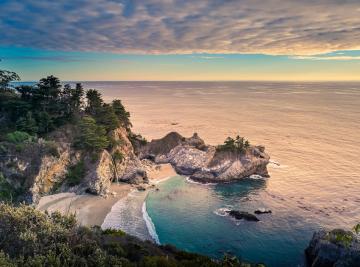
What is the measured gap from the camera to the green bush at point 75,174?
5791 cm

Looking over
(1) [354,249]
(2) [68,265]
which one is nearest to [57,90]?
(2) [68,265]

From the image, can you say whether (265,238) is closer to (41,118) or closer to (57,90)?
(41,118)

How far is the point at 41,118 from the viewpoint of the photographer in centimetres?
6425

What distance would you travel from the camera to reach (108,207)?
177 feet

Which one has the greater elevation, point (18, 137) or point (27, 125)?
point (27, 125)

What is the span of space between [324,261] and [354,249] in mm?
3574

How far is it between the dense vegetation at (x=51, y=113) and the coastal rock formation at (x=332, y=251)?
136 ft

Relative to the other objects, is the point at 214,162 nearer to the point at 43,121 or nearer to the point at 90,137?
the point at 90,137

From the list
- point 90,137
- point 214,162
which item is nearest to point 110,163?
point 90,137

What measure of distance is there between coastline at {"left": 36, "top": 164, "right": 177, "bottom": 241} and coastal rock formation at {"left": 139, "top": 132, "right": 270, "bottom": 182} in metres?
13.9

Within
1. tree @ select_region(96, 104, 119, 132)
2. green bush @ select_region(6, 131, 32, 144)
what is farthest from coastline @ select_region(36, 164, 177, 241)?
tree @ select_region(96, 104, 119, 132)

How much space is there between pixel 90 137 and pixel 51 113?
1554cm

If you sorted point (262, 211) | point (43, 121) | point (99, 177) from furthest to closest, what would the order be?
point (43, 121), point (99, 177), point (262, 211)

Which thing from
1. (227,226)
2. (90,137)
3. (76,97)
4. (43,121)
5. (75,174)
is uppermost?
(76,97)
